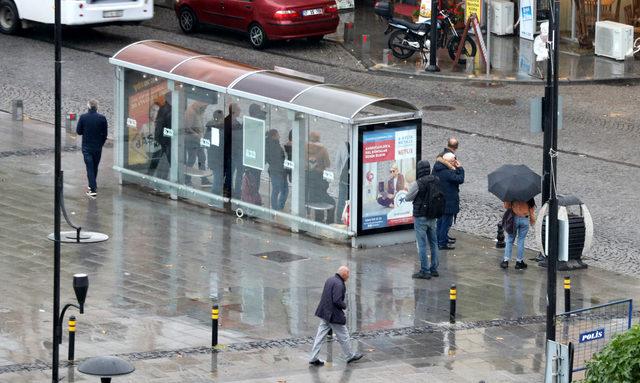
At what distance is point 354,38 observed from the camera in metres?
38.0

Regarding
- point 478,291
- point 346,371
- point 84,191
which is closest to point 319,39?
point 84,191

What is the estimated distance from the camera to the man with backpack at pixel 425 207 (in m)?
20.9

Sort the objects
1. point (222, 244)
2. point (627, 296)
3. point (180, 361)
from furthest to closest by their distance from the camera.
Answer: point (222, 244) < point (627, 296) < point (180, 361)

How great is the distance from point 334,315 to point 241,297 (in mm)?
2856

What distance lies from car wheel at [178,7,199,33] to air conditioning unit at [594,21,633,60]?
9456mm

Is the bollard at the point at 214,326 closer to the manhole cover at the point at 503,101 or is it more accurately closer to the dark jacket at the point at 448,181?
the dark jacket at the point at 448,181

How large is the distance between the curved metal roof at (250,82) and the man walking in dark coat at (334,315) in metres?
5.14

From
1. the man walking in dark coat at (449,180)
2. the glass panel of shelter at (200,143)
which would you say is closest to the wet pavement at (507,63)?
the glass panel of shelter at (200,143)

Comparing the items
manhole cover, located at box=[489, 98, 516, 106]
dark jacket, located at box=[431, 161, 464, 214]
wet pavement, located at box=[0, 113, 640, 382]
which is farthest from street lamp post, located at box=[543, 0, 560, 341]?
manhole cover, located at box=[489, 98, 516, 106]

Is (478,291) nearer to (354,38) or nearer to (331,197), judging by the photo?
(331,197)

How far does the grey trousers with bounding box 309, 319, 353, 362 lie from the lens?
17391 mm

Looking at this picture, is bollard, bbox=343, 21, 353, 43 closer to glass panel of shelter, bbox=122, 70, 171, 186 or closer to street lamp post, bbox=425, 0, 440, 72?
street lamp post, bbox=425, 0, 440, 72

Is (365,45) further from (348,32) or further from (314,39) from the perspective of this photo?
(348,32)

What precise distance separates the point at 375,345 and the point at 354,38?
20491mm
